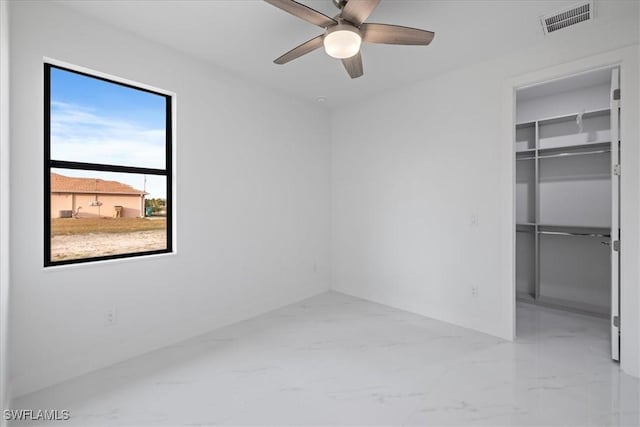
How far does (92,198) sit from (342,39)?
7.43 ft

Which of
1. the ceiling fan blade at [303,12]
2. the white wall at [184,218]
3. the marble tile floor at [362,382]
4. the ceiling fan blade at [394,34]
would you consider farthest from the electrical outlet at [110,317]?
the ceiling fan blade at [394,34]

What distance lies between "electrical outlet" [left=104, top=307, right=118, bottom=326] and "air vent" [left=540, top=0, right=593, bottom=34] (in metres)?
3.97

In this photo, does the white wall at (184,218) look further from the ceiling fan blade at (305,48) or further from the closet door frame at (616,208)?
the closet door frame at (616,208)

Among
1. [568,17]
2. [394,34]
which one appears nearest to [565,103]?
[568,17]

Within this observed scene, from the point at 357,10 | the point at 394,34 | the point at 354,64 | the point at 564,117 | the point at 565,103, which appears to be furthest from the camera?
the point at 565,103

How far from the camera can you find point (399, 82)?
3.64 m

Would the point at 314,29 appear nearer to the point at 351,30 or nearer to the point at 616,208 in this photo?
the point at 351,30

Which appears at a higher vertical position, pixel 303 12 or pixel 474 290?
pixel 303 12

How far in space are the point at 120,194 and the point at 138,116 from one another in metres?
0.70

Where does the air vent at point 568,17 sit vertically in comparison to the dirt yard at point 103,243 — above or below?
above

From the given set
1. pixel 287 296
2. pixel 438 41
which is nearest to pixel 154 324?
pixel 287 296

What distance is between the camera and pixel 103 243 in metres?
2.64

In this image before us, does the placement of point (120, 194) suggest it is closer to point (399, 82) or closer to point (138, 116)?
point (138, 116)

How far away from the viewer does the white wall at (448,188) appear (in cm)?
248
